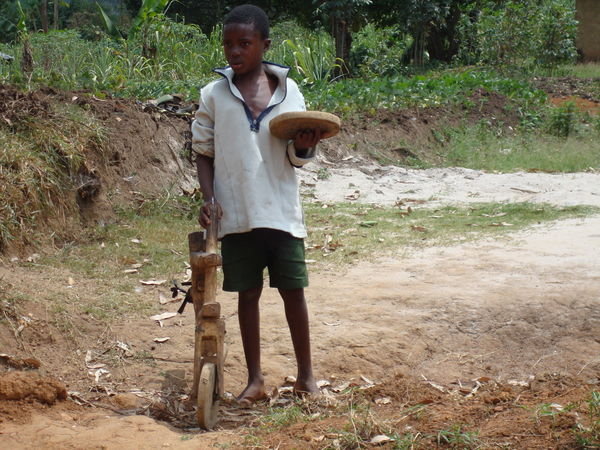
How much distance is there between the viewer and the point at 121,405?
3521mm

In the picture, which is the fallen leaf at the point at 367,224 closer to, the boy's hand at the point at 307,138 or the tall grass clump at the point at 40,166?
the tall grass clump at the point at 40,166

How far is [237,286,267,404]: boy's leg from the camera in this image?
11.2 feet

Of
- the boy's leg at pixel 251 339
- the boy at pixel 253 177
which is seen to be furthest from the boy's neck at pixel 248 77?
the boy's leg at pixel 251 339

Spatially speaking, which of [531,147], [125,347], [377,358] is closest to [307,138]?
[377,358]

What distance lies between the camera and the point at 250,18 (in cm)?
325

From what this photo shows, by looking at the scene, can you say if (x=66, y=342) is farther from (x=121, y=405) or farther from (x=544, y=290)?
(x=544, y=290)

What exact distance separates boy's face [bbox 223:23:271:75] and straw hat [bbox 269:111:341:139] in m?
0.27

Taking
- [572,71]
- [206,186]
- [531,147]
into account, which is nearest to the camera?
[206,186]

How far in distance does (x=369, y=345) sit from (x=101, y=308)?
1.54 metres

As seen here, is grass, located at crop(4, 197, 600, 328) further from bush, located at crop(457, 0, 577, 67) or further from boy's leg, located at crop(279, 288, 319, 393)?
bush, located at crop(457, 0, 577, 67)

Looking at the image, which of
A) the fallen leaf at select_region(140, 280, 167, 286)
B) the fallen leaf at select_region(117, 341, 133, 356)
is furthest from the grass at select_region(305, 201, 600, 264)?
the fallen leaf at select_region(117, 341, 133, 356)

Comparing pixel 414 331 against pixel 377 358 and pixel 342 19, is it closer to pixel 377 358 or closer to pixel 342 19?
pixel 377 358

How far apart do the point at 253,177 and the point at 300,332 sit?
0.69 metres

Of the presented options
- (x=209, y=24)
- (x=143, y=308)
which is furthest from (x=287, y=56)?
(x=143, y=308)
